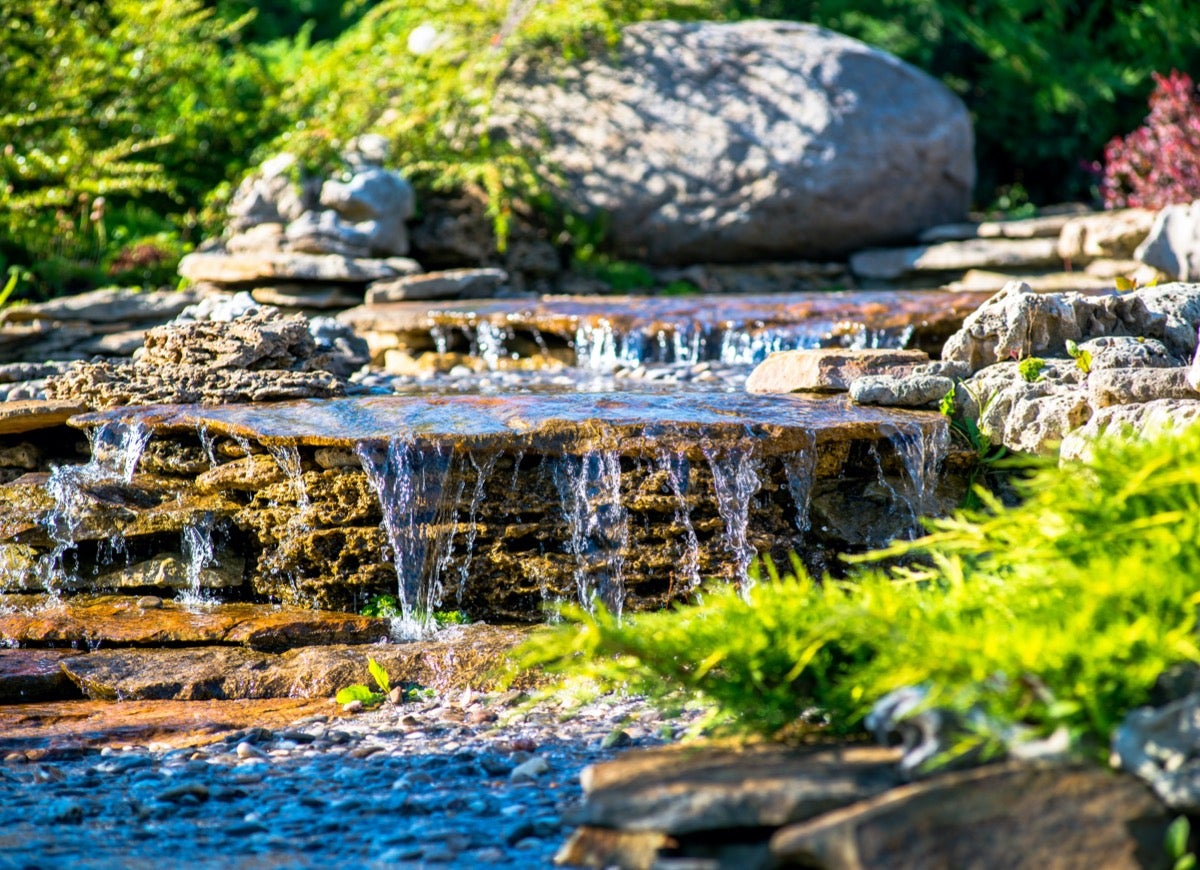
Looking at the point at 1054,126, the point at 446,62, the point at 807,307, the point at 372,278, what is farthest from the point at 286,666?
the point at 1054,126

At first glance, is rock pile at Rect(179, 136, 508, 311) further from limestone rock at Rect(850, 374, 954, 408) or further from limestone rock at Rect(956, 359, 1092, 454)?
limestone rock at Rect(956, 359, 1092, 454)

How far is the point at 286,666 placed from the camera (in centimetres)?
489

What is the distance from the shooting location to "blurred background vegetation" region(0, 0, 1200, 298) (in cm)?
1174

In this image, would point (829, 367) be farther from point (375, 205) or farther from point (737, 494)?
point (375, 205)

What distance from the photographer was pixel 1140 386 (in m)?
5.24

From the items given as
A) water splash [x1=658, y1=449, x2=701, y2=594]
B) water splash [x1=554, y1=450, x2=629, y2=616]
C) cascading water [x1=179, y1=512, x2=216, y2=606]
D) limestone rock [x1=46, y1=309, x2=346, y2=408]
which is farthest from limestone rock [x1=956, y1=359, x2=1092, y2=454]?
cascading water [x1=179, y1=512, x2=216, y2=606]

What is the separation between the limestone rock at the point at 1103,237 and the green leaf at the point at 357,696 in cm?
898

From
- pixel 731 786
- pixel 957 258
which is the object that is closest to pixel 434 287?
pixel 957 258

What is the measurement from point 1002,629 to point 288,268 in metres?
8.45

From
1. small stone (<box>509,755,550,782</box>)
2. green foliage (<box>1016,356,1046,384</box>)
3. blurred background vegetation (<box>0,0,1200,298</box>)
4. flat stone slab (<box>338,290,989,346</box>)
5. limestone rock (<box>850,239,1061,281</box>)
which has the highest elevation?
blurred background vegetation (<box>0,0,1200,298</box>)

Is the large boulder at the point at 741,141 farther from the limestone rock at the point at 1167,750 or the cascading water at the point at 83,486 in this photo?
the limestone rock at the point at 1167,750

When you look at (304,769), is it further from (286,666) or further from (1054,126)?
(1054,126)

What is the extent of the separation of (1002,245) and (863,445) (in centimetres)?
722

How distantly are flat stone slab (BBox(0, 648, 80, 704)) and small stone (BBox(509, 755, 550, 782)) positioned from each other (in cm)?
210
